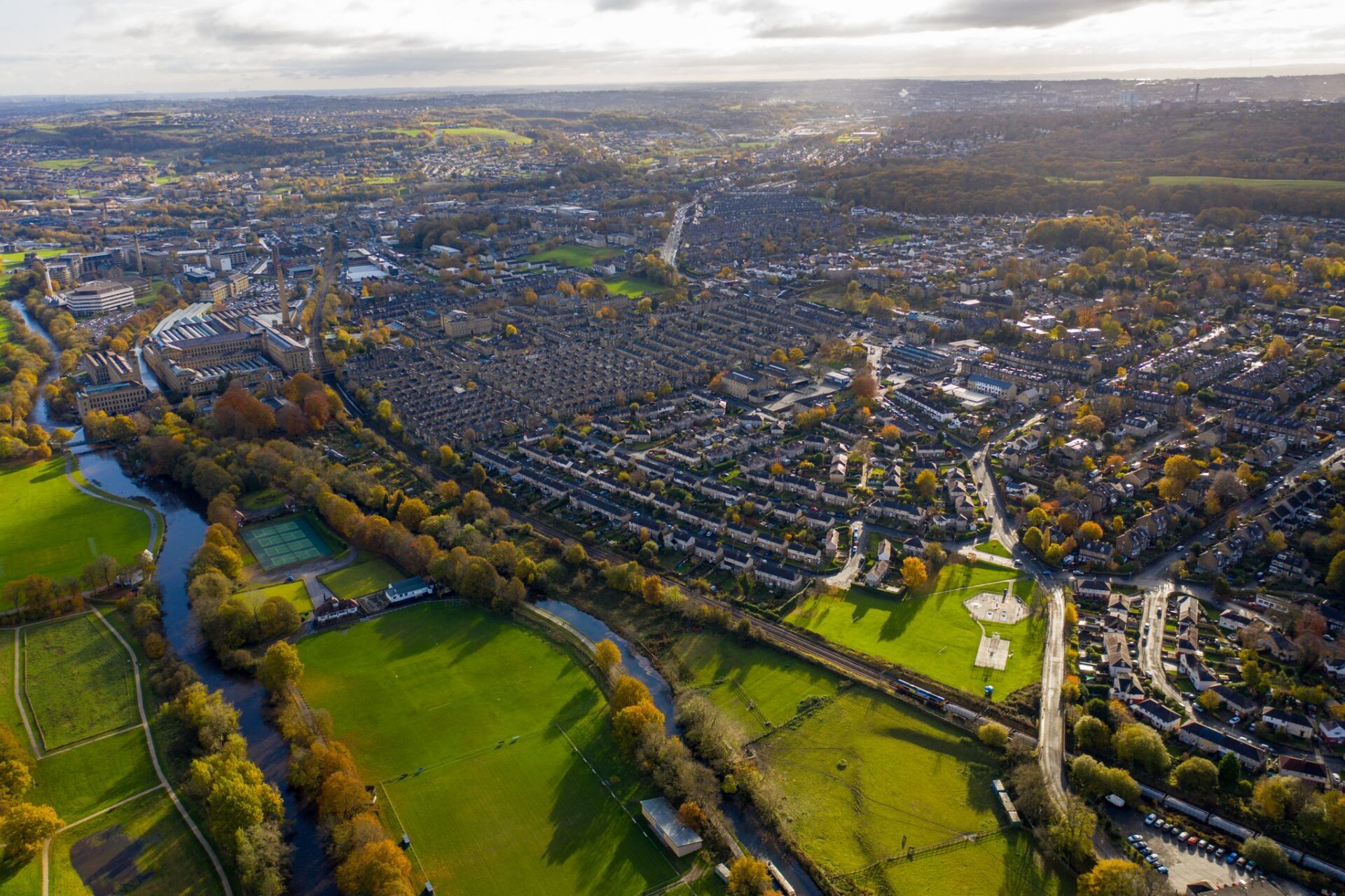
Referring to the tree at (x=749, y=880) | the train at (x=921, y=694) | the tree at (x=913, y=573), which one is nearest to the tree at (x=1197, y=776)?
the train at (x=921, y=694)

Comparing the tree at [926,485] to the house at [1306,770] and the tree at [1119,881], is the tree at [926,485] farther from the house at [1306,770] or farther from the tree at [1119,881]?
the tree at [1119,881]

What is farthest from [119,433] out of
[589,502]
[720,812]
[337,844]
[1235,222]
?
[1235,222]

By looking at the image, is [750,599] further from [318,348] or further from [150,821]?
[318,348]

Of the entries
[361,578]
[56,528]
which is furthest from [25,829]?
[56,528]

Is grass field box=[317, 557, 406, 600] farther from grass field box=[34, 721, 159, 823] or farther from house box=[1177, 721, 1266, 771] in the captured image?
house box=[1177, 721, 1266, 771]

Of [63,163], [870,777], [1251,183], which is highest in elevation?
[63,163]

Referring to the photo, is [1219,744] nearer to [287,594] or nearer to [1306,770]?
[1306,770]
